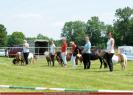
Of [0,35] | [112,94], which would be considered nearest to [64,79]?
[112,94]

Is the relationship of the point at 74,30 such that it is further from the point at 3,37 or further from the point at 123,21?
the point at 3,37

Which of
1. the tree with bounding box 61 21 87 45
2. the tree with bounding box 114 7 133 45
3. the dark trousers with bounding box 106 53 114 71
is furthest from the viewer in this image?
the tree with bounding box 61 21 87 45

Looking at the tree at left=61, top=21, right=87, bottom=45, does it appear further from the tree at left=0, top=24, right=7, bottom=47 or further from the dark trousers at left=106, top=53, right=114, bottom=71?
the dark trousers at left=106, top=53, right=114, bottom=71

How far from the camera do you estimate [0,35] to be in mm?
133125

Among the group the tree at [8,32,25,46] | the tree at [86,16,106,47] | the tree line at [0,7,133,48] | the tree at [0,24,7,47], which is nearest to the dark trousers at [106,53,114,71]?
the tree line at [0,7,133,48]

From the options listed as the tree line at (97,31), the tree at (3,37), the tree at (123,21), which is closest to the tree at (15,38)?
the tree line at (97,31)

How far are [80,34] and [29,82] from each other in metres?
139

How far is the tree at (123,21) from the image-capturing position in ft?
452

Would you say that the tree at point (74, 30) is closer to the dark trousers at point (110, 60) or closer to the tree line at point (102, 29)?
the tree line at point (102, 29)

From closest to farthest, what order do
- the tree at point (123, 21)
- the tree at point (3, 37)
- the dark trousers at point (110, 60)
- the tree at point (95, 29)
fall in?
1. the dark trousers at point (110, 60)
2. the tree at point (3, 37)
3. the tree at point (123, 21)
4. the tree at point (95, 29)

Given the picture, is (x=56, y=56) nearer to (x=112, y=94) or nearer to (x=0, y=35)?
(x=112, y=94)

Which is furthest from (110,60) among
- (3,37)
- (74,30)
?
(74,30)

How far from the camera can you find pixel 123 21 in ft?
473

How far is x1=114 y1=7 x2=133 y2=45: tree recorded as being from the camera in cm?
13788
